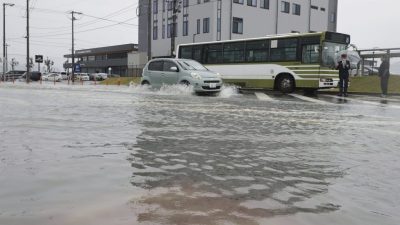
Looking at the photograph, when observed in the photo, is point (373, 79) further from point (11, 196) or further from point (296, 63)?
point (11, 196)

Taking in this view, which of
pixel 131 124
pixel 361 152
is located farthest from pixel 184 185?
pixel 131 124

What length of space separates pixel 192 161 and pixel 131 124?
357cm

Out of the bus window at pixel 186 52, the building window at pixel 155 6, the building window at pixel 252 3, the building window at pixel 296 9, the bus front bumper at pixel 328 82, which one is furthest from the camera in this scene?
the building window at pixel 155 6

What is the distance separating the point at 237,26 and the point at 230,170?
48.4 m

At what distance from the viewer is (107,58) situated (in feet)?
314

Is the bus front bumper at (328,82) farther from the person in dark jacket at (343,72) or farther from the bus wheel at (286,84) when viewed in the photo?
the bus wheel at (286,84)

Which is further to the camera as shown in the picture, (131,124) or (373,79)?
(373,79)

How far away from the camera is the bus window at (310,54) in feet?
71.8

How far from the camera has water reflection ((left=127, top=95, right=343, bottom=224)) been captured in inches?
145

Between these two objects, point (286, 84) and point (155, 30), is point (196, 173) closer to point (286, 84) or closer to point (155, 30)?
point (286, 84)

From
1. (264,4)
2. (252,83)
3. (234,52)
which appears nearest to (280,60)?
(252,83)

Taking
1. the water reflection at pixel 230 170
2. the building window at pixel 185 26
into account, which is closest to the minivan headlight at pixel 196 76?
the water reflection at pixel 230 170

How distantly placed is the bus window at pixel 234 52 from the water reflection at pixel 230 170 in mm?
16266

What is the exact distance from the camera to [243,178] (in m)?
4.73
